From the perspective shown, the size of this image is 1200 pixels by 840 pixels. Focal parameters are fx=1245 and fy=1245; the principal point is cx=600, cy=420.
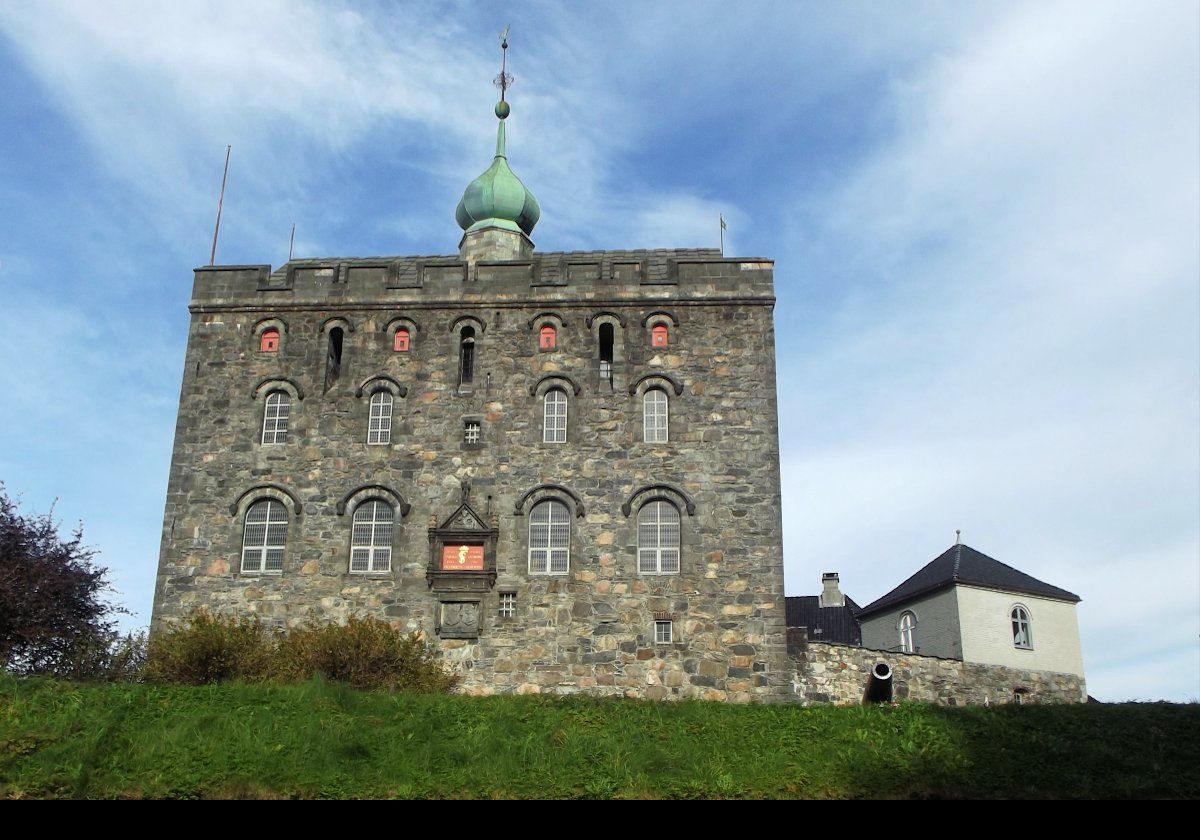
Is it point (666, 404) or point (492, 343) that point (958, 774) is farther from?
point (492, 343)

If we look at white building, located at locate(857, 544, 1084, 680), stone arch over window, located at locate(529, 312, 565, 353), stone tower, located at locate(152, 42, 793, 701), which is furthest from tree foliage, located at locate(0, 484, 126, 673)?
white building, located at locate(857, 544, 1084, 680)

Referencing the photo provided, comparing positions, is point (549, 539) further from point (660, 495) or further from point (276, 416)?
point (276, 416)

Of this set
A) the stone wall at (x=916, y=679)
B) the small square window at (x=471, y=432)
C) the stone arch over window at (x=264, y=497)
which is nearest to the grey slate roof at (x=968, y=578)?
the stone wall at (x=916, y=679)

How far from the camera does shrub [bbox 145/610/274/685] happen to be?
852 inches

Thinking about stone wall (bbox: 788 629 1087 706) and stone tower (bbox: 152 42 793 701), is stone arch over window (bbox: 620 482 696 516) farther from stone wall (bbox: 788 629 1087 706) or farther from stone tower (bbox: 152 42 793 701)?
stone wall (bbox: 788 629 1087 706)

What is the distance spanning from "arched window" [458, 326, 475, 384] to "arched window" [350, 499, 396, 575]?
3260 millimetres

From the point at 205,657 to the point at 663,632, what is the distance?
8498 millimetres

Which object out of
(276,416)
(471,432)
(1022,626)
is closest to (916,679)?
(1022,626)

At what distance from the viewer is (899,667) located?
87.2 feet

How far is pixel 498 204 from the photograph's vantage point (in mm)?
31922

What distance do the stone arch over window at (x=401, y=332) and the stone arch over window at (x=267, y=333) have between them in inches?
90.1

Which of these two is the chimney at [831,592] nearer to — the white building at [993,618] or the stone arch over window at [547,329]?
the white building at [993,618]
